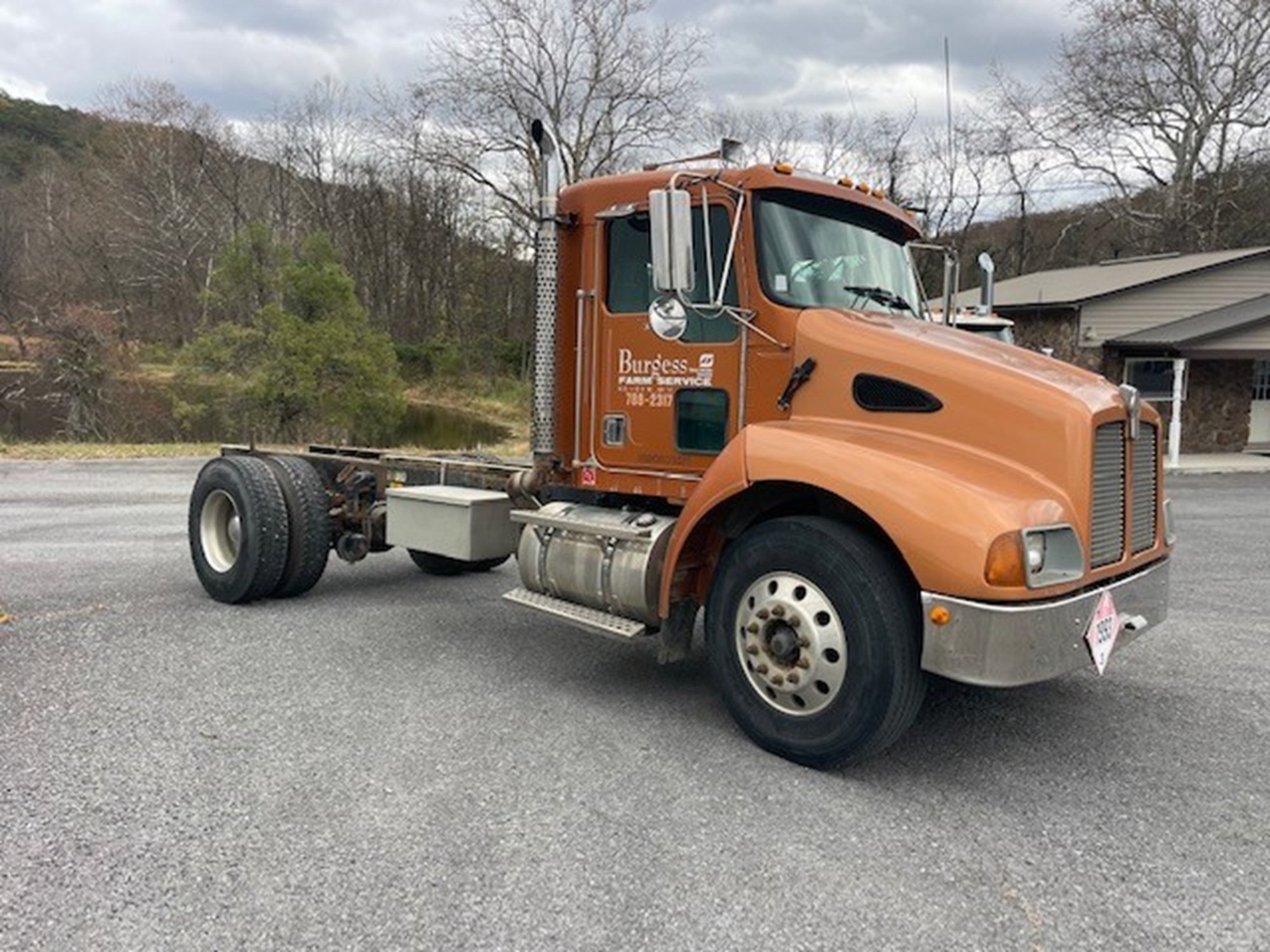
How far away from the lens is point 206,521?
260 inches

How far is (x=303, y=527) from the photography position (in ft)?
20.5

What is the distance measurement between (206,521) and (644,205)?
4131 millimetres

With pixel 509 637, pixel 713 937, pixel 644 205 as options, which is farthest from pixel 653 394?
pixel 713 937

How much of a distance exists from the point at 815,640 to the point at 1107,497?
134cm

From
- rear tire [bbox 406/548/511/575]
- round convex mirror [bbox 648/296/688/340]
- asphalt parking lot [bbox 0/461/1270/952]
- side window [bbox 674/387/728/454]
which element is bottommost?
asphalt parking lot [bbox 0/461/1270/952]

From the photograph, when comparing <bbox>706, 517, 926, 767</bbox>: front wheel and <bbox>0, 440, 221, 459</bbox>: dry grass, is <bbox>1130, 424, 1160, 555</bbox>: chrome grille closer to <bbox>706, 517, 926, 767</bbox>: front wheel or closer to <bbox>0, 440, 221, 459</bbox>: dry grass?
<bbox>706, 517, 926, 767</bbox>: front wheel

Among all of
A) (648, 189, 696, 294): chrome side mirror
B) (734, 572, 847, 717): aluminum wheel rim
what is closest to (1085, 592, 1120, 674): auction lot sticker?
(734, 572, 847, 717): aluminum wheel rim

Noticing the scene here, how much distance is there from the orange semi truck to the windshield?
0.01 meters

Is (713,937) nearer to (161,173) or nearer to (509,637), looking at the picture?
(509,637)

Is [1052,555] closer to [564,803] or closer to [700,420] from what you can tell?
[700,420]

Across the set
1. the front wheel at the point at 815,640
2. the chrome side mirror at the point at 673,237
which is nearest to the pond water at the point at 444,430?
the chrome side mirror at the point at 673,237

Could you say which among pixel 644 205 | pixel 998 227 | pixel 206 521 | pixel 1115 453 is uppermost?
pixel 998 227

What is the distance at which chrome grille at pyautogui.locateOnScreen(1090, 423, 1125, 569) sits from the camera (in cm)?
359

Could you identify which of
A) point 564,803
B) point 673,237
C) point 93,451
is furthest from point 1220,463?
point 93,451
